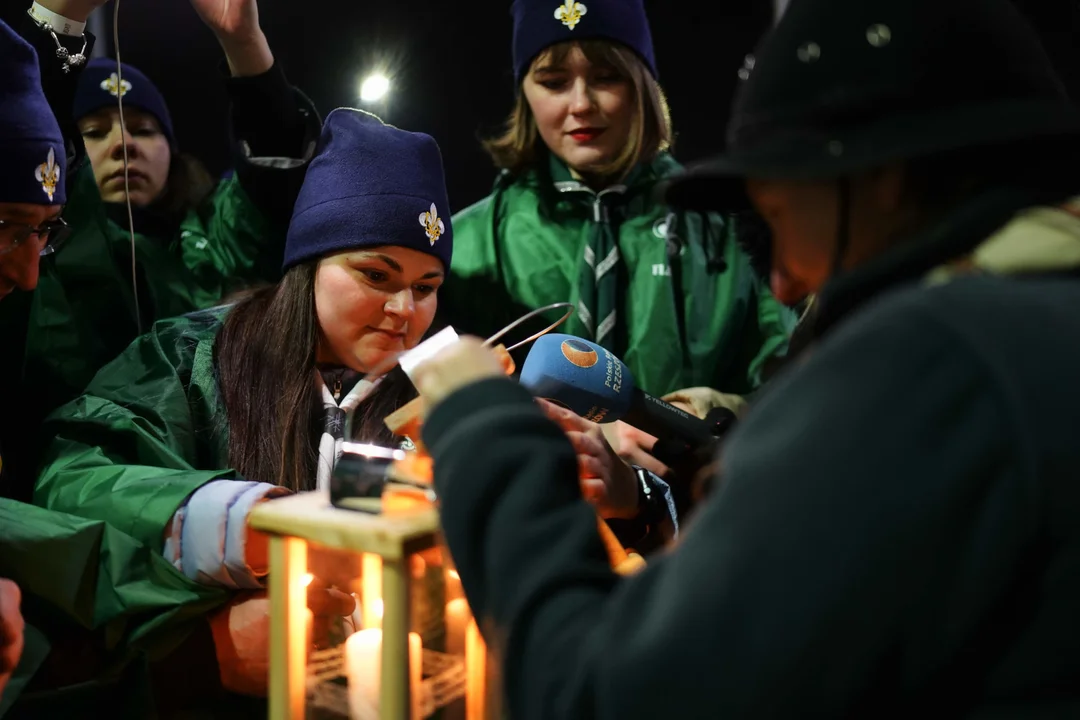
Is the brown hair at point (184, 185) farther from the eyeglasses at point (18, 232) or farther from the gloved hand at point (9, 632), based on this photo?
the gloved hand at point (9, 632)

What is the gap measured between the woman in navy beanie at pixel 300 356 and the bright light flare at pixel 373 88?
1.16ft

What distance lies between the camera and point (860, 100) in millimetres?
716

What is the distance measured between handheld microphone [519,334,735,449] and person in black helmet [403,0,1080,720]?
62 cm

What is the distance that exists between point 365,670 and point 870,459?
67cm

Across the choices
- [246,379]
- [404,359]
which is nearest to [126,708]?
[246,379]

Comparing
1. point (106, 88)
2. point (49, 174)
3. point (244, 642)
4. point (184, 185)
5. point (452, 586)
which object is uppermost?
point (106, 88)

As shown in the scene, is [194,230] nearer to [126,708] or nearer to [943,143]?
[126,708]

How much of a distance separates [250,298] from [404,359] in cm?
87

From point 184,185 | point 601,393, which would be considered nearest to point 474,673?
point 601,393

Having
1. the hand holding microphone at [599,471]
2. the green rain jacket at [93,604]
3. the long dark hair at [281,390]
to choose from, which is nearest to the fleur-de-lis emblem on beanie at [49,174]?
the long dark hair at [281,390]

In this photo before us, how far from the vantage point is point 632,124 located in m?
2.14

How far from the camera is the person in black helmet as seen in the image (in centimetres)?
57

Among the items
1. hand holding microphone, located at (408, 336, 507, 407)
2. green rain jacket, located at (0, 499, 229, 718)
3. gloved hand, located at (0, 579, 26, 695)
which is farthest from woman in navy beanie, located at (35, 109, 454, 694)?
hand holding microphone, located at (408, 336, 507, 407)

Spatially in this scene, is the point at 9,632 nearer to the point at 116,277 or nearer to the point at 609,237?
the point at 116,277
